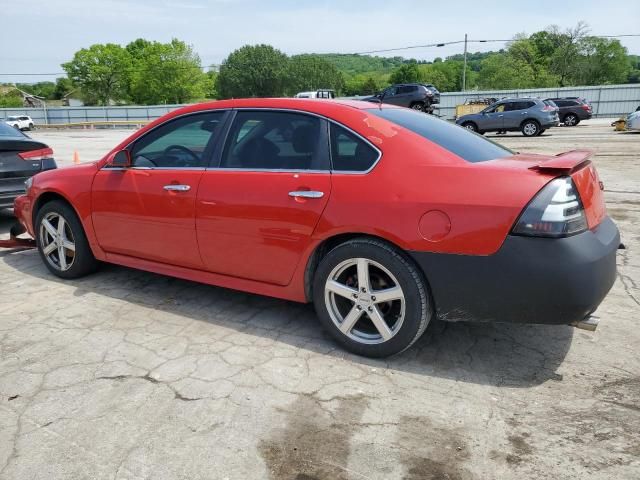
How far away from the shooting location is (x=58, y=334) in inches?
144

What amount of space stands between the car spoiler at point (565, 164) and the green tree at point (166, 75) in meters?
99.5

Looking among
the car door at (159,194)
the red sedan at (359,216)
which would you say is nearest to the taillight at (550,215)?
the red sedan at (359,216)

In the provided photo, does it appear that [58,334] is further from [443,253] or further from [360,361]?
[443,253]

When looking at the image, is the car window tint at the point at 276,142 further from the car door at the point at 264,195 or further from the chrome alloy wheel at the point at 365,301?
the chrome alloy wheel at the point at 365,301

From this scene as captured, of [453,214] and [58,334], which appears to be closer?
[453,214]

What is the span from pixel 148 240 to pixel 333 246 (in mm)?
1568

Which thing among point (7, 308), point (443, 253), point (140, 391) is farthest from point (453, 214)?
point (7, 308)

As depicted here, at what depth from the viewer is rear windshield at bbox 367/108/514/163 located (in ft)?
10.6

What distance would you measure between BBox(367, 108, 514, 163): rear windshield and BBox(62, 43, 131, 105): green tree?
341 feet

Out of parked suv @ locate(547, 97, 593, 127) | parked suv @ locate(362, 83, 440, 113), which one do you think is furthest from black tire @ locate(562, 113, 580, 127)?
parked suv @ locate(362, 83, 440, 113)

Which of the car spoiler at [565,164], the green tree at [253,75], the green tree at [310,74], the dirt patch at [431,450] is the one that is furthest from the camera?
the green tree at [310,74]

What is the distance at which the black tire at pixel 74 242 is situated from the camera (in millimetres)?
4570

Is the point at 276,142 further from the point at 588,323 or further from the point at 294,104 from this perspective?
the point at 588,323

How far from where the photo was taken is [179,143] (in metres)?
4.05
